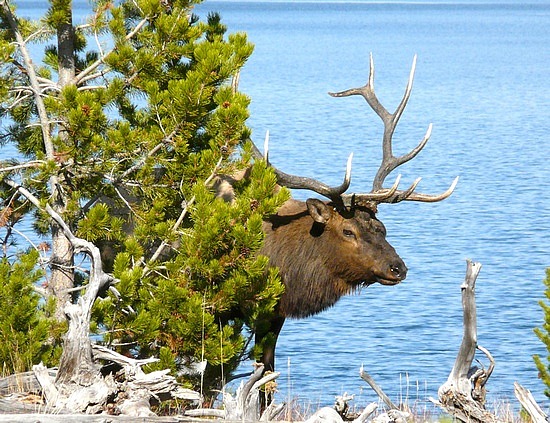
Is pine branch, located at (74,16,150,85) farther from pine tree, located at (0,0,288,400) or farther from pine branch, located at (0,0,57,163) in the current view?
pine branch, located at (0,0,57,163)

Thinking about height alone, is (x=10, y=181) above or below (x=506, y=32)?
above

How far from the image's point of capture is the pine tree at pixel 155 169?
8023 millimetres

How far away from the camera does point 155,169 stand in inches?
343

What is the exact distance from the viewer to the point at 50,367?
28.1 feet

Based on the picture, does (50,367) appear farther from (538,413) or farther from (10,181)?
(538,413)

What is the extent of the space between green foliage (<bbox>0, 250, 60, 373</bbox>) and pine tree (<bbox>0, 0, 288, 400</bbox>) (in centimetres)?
40

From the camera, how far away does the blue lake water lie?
14.1 metres

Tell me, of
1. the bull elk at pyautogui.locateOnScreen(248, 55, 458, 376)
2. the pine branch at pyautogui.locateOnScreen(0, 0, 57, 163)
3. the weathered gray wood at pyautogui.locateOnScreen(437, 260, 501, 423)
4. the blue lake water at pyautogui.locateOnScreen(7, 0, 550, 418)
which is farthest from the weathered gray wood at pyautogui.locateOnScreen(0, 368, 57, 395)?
the blue lake water at pyautogui.locateOnScreen(7, 0, 550, 418)

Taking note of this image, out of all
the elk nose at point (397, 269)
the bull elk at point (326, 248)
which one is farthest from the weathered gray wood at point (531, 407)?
the bull elk at point (326, 248)

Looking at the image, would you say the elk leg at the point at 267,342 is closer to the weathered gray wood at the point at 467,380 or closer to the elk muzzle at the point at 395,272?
the elk muzzle at the point at 395,272

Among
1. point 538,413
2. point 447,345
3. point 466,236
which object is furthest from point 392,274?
point 466,236

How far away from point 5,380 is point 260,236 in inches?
75.6

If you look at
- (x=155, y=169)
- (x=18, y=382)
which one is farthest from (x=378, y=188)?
(x=18, y=382)

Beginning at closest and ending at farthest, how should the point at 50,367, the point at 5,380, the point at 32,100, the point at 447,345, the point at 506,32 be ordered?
the point at 5,380 < the point at 50,367 < the point at 32,100 < the point at 447,345 < the point at 506,32
